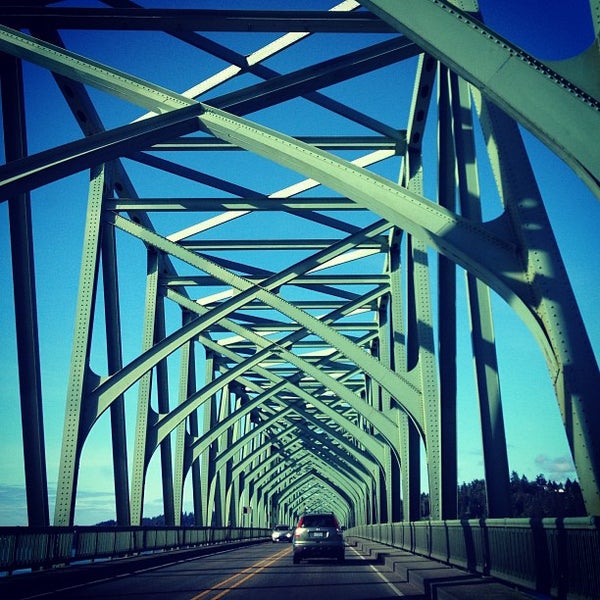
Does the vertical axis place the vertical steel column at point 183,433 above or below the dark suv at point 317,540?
above

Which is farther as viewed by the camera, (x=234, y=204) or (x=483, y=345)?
(x=234, y=204)

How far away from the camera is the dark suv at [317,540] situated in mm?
20219

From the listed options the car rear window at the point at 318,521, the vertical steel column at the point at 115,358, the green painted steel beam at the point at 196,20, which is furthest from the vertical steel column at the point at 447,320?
the vertical steel column at the point at 115,358

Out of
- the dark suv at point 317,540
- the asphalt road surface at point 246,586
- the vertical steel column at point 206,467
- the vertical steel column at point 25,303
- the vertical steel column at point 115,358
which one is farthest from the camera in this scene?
the vertical steel column at point 206,467

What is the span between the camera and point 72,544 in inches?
609

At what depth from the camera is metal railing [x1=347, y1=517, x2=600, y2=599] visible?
632 cm

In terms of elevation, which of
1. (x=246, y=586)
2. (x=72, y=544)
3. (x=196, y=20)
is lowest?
(x=246, y=586)

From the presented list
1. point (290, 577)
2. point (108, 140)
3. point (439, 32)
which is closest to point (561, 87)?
point (439, 32)

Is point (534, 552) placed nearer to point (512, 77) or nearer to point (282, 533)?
point (512, 77)

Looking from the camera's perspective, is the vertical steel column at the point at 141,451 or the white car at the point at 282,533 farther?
the white car at the point at 282,533

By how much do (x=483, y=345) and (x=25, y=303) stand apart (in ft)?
28.6

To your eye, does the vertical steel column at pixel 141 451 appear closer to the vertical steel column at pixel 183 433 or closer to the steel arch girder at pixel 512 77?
the vertical steel column at pixel 183 433

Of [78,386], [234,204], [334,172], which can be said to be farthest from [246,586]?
[234,204]

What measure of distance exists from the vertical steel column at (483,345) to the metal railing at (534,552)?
0.76 m
